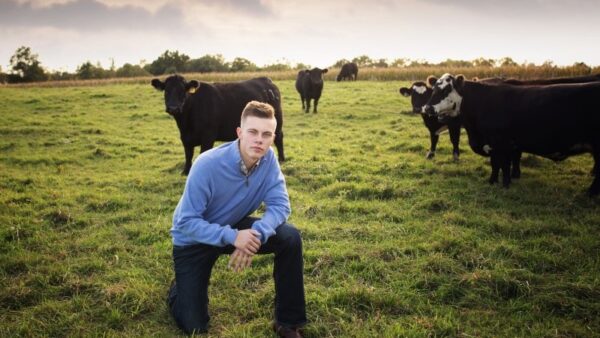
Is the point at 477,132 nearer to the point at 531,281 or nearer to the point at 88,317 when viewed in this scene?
the point at 531,281

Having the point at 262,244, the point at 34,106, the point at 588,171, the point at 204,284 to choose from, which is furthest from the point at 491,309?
the point at 34,106

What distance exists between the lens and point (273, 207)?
348 cm

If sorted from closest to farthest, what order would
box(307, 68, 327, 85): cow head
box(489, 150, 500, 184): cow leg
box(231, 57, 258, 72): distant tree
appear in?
1. box(489, 150, 500, 184): cow leg
2. box(307, 68, 327, 85): cow head
3. box(231, 57, 258, 72): distant tree

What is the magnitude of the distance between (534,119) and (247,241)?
19.1 feet

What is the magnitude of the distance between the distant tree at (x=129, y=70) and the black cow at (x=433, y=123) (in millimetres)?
62043

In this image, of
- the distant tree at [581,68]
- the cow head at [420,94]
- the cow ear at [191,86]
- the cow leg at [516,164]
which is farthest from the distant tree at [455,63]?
the cow ear at [191,86]

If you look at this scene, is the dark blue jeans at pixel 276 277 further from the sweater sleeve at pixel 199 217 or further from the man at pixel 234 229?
the sweater sleeve at pixel 199 217

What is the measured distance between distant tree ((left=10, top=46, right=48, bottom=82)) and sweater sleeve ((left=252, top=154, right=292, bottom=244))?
74.7m

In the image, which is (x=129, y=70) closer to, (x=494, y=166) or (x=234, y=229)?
(x=494, y=166)

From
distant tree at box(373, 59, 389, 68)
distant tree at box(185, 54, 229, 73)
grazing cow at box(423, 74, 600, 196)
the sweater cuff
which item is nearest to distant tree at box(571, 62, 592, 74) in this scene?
grazing cow at box(423, 74, 600, 196)

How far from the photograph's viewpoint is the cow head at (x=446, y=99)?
820 centimetres

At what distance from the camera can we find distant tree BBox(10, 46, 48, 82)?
63812mm

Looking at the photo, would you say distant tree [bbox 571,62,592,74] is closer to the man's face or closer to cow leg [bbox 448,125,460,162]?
cow leg [bbox 448,125,460,162]

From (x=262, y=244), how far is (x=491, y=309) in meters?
2.21
